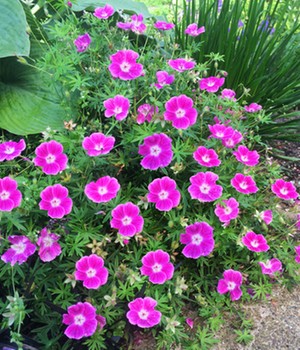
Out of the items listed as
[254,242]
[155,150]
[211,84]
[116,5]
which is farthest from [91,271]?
[116,5]

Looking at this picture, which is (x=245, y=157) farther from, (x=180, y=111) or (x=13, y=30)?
(x=13, y=30)

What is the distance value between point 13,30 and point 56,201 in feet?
2.61

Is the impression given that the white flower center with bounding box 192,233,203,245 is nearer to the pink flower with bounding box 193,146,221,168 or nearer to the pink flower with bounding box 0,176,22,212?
the pink flower with bounding box 193,146,221,168

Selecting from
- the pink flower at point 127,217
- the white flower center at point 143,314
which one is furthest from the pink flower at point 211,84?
the white flower center at point 143,314

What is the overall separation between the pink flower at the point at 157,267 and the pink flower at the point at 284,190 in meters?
0.46

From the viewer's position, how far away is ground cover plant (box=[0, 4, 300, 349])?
129 centimetres

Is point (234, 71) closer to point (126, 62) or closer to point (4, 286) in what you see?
point (126, 62)

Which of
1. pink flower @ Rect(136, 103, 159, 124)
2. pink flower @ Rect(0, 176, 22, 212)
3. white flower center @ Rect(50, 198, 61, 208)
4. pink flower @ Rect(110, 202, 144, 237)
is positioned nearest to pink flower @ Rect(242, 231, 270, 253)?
pink flower @ Rect(110, 202, 144, 237)

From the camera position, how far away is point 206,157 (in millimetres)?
1434

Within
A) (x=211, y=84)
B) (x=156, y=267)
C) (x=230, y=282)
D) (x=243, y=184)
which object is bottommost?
(x=230, y=282)

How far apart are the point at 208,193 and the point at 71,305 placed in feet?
1.57

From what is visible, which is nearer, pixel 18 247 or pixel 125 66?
pixel 18 247

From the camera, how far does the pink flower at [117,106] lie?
1.41 meters

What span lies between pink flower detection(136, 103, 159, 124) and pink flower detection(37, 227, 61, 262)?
418 millimetres
